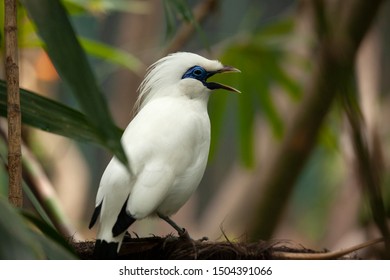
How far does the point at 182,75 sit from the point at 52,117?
26.2 inches

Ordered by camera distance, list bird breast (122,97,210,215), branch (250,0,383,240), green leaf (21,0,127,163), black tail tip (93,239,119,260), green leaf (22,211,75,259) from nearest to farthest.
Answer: green leaf (21,0,127,163), green leaf (22,211,75,259), black tail tip (93,239,119,260), bird breast (122,97,210,215), branch (250,0,383,240)

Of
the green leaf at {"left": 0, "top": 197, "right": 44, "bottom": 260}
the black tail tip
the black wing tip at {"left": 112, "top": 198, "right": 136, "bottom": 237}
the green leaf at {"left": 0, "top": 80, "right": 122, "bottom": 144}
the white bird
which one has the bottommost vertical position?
the black tail tip

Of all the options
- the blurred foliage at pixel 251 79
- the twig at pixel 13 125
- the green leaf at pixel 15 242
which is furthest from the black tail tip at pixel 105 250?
the blurred foliage at pixel 251 79

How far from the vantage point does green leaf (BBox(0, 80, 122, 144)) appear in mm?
1264

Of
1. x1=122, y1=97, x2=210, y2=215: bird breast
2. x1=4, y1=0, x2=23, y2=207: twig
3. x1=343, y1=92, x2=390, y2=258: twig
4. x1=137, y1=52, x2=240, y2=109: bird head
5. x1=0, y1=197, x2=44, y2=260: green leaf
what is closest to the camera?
x1=343, y1=92, x2=390, y2=258: twig

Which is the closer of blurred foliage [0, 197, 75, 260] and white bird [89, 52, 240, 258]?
blurred foliage [0, 197, 75, 260]

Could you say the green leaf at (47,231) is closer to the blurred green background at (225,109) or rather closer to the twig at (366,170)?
the blurred green background at (225,109)

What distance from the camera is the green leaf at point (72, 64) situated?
89cm

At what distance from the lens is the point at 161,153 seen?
1662 mm

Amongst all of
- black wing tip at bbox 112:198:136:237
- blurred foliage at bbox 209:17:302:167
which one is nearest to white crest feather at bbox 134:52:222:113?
black wing tip at bbox 112:198:136:237

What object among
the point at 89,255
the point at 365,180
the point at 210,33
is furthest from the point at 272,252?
the point at 210,33

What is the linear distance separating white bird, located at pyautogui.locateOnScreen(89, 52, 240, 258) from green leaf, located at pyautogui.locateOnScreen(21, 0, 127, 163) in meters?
0.51

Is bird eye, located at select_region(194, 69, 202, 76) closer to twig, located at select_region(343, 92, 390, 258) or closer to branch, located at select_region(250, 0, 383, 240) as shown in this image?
branch, located at select_region(250, 0, 383, 240)

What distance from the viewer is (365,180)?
585 mm
